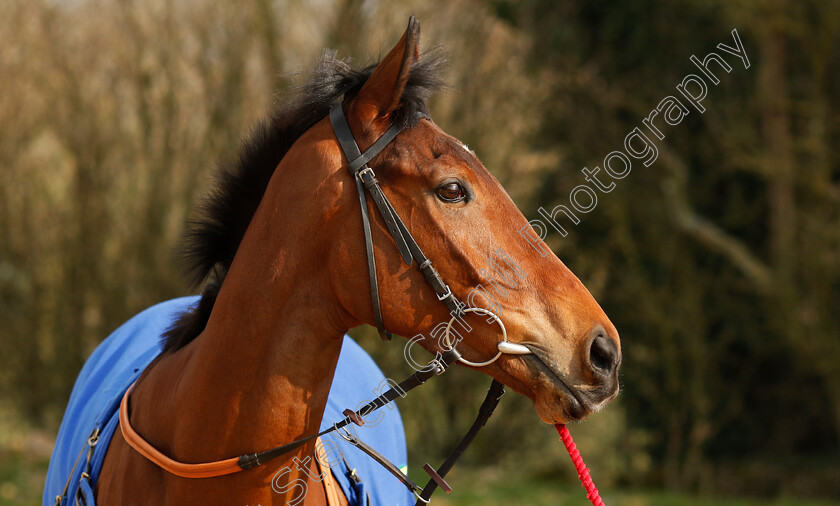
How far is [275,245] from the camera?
1.86m

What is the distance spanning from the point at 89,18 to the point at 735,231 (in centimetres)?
838

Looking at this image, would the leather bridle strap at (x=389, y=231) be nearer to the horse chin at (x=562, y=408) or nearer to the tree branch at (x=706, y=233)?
the horse chin at (x=562, y=408)

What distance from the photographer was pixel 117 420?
7.48 ft

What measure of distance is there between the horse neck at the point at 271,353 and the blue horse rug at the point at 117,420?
0.45 meters

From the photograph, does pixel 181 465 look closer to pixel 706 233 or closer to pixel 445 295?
pixel 445 295

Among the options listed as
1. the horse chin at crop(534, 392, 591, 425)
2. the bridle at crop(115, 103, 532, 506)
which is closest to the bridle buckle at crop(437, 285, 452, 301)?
the bridle at crop(115, 103, 532, 506)

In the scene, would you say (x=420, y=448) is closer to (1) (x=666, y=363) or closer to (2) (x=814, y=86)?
(1) (x=666, y=363)

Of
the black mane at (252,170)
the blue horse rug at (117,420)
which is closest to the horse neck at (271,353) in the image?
the black mane at (252,170)

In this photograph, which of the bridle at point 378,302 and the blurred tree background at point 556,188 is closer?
the bridle at point 378,302

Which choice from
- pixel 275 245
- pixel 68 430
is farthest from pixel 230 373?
pixel 68 430

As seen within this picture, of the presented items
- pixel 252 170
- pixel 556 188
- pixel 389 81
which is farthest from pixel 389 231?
pixel 556 188

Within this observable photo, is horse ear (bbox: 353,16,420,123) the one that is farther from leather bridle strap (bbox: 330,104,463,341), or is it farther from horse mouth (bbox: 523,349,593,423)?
horse mouth (bbox: 523,349,593,423)

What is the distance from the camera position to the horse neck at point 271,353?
1.82 metres

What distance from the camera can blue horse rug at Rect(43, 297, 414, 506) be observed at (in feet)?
7.27
